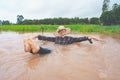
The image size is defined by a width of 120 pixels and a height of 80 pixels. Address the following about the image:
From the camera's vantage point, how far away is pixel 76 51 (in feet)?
19.7

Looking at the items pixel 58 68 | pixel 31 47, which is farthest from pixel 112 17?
pixel 58 68

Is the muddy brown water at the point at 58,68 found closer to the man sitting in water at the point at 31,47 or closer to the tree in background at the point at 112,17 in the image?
the man sitting in water at the point at 31,47

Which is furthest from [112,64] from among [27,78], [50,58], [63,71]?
[27,78]

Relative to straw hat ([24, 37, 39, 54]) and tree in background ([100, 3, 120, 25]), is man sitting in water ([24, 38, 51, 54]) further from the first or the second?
tree in background ([100, 3, 120, 25])

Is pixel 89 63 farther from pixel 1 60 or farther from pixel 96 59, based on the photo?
pixel 1 60

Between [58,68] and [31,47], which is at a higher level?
[31,47]

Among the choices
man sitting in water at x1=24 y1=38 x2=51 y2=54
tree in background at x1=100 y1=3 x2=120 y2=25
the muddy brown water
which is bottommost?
the muddy brown water

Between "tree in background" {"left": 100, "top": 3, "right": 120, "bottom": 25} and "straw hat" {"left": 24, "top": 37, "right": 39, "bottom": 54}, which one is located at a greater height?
"tree in background" {"left": 100, "top": 3, "right": 120, "bottom": 25}

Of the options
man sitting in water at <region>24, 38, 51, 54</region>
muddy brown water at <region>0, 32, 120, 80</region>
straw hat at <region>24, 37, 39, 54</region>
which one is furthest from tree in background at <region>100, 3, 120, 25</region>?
straw hat at <region>24, 37, 39, 54</region>

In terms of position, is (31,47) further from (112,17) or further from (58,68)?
(112,17)

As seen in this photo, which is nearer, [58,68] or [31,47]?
[58,68]

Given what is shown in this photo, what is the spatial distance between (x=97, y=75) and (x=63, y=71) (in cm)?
64

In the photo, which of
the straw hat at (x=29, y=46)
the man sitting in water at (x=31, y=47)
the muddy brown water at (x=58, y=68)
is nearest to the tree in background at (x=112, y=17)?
the muddy brown water at (x=58, y=68)

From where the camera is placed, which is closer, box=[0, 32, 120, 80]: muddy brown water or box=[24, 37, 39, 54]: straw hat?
box=[0, 32, 120, 80]: muddy brown water
